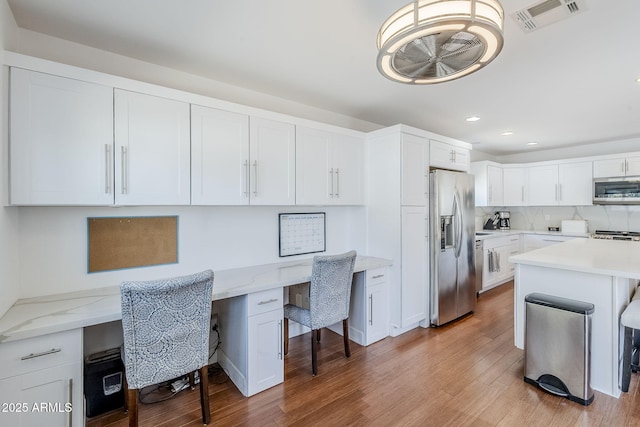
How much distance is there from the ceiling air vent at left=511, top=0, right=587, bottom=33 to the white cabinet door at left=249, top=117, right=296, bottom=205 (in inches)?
72.6

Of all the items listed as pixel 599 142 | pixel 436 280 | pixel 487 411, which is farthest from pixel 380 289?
pixel 599 142

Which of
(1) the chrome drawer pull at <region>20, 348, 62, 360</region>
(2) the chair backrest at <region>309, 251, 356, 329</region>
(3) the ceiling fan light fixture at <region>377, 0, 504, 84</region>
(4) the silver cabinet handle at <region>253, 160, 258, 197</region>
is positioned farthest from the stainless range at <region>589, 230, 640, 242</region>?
(1) the chrome drawer pull at <region>20, 348, 62, 360</region>

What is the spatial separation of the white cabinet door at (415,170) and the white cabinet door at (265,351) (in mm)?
1787

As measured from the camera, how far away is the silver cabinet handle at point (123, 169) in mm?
1973

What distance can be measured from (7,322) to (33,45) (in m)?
1.76

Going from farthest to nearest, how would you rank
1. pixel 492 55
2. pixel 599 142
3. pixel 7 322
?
1. pixel 599 142
2. pixel 7 322
3. pixel 492 55

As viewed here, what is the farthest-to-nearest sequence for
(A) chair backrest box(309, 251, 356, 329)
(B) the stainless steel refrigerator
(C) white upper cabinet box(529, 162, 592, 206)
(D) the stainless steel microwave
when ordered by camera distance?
(C) white upper cabinet box(529, 162, 592, 206)
(D) the stainless steel microwave
(B) the stainless steel refrigerator
(A) chair backrest box(309, 251, 356, 329)

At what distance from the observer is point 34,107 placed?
1.72m

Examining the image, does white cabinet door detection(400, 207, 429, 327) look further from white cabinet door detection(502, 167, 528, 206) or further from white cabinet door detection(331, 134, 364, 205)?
white cabinet door detection(502, 167, 528, 206)

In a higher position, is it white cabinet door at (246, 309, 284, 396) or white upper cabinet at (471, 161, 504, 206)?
white upper cabinet at (471, 161, 504, 206)

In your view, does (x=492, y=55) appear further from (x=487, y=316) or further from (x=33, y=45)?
(x=487, y=316)

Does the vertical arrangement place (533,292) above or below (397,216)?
below

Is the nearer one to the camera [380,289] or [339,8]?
[339,8]

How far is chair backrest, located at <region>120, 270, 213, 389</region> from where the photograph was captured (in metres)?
1.59
